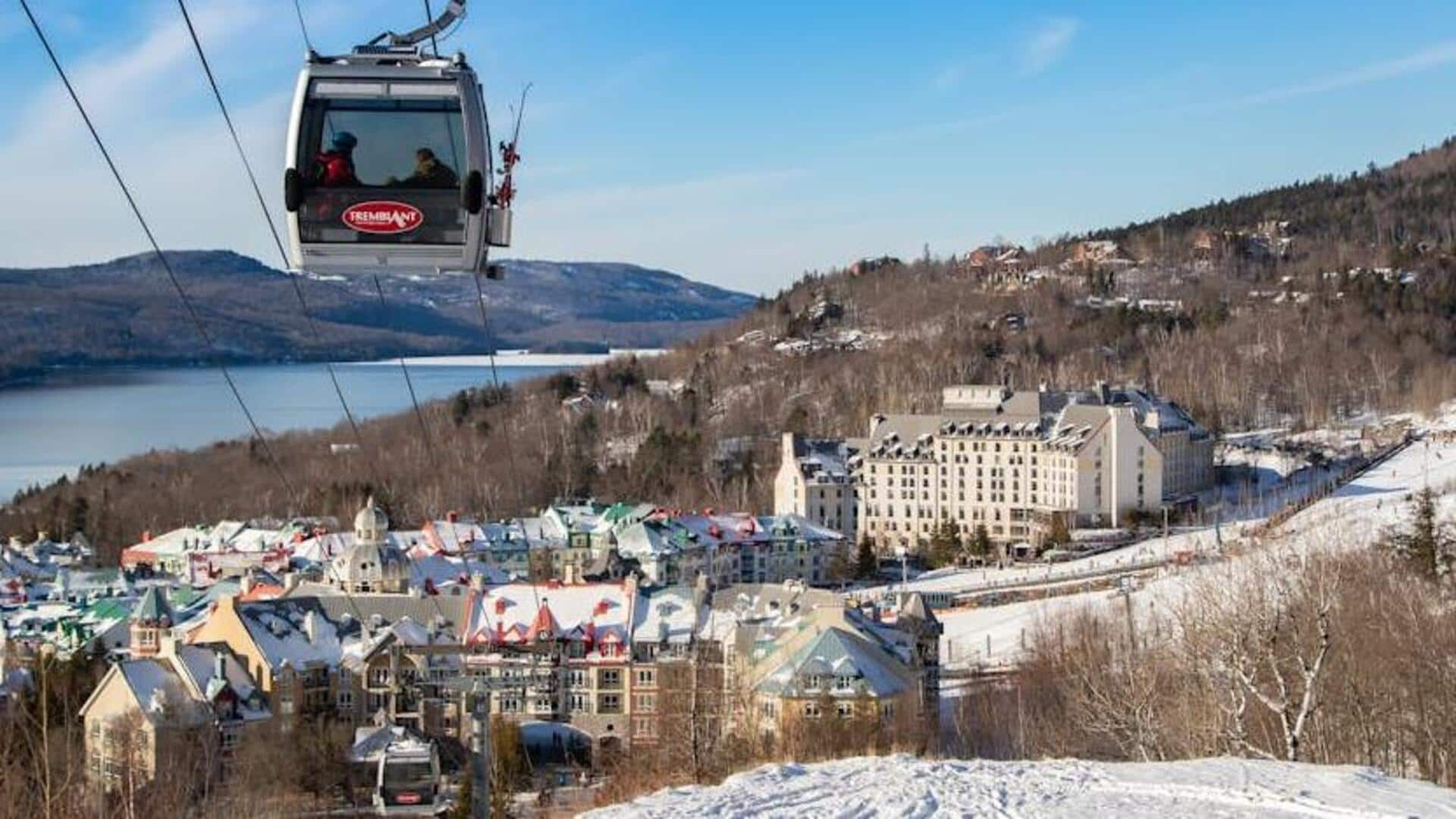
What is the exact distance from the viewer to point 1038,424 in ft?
181

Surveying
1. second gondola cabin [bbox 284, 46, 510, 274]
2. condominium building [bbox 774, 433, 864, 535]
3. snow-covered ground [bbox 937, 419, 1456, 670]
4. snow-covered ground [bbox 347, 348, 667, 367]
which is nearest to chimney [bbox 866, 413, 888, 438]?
condominium building [bbox 774, 433, 864, 535]

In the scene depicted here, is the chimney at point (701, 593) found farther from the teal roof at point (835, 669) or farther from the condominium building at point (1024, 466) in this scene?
the condominium building at point (1024, 466)

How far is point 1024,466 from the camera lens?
5438cm

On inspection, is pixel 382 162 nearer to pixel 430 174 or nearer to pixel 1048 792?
pixel 430 174

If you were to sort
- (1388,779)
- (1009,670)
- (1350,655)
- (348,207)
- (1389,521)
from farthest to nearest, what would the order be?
(1389,521) < (1009,670) < (1350,655) < (1388,779) < (348,207)

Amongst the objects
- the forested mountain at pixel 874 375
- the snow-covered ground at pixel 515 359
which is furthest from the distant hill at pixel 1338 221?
the snow-covered ground at pixel 515 359

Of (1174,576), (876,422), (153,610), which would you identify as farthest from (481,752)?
(876,422)

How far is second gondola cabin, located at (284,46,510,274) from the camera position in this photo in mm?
8680

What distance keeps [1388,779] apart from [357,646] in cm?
2128

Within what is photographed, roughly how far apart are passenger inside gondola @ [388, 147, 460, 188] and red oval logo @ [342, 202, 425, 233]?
0.13 metres

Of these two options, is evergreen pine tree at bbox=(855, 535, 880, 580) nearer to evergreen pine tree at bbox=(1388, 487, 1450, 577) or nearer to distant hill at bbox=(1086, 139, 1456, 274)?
evergreen pine tree at bbox=(1388, 487, 1450, 577)

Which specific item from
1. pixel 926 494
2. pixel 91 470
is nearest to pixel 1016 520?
pixel 926 494

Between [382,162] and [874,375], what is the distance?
70.8m

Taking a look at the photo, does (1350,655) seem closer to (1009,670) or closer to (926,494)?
(1009,670)
